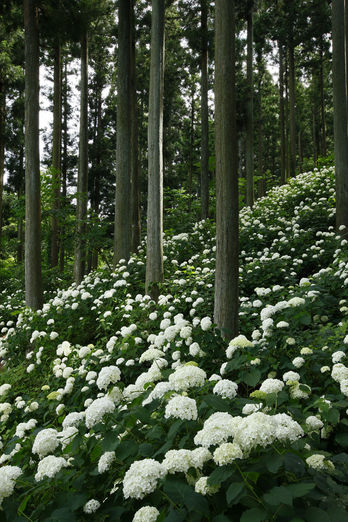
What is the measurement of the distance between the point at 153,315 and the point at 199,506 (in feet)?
12.0

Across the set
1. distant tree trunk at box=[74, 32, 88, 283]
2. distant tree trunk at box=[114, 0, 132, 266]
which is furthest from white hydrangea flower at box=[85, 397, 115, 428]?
distant tree trunk at box=[74, 32, 88, 283]

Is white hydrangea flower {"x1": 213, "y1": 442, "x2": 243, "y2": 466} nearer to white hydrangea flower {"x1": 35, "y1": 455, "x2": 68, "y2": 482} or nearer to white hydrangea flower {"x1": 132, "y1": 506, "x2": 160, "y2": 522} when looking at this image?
white hydrangea flower {"x1": 132, "y1": 506, "x2": 160, "y2": 522}

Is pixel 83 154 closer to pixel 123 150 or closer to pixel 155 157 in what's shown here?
pixel 123 150

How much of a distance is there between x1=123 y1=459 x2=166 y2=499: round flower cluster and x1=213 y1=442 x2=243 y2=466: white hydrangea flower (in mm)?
248

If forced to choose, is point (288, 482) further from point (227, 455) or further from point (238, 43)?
point (238, 43)

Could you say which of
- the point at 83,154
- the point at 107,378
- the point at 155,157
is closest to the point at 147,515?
the point at 107,378

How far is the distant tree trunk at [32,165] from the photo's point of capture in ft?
28.2

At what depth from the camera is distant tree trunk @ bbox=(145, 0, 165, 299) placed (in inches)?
272

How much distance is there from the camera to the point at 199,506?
4.51 feet

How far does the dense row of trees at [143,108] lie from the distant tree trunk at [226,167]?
1cm

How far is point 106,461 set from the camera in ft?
5.89

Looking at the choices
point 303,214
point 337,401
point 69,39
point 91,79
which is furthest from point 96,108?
point 337,401

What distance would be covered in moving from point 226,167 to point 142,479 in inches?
150

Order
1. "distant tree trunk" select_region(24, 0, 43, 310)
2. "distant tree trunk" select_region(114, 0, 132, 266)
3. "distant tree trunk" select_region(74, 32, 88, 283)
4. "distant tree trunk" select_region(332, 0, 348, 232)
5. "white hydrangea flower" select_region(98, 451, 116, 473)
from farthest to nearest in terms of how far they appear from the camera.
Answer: "distant tree trunk" select_region(74, 32, 88, 283)
"distant tree trunk" select_region(114, 0, 132, 266)
"distant tree trunk" select_region(24, 0, 43, 310)
"distant tree trunk" select_region(332, 0, 348, 232)
"white hydrangea flower" select_region(98, 451, 116, 473)
